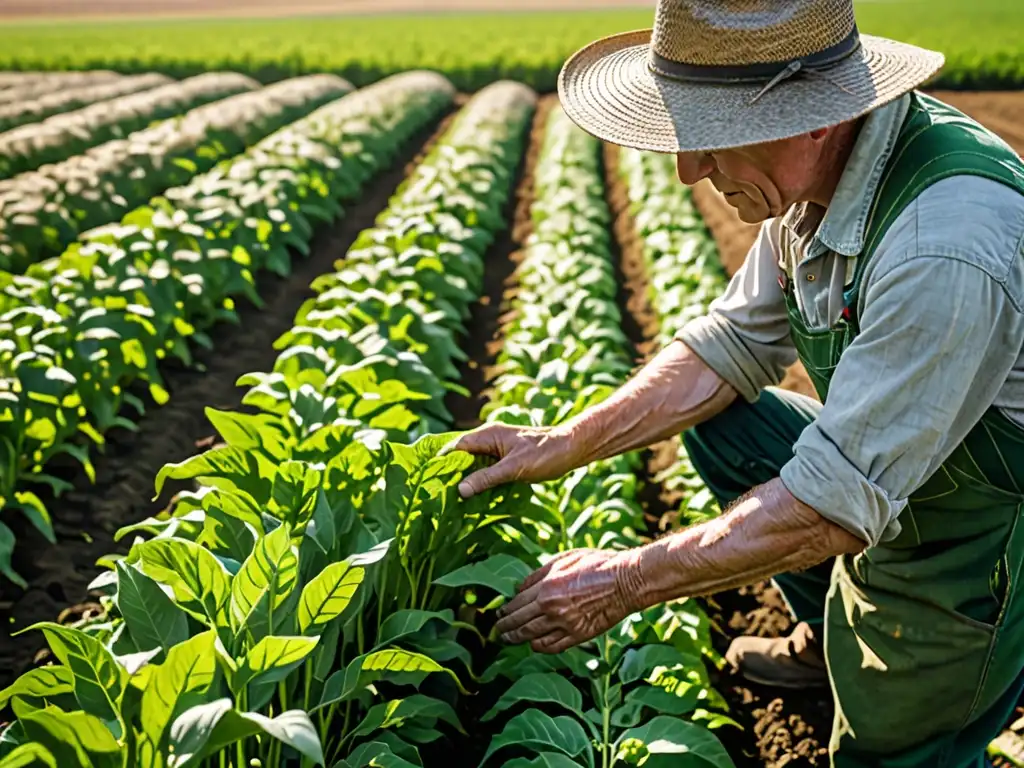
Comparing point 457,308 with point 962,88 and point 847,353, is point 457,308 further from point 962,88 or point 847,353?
point 962,88

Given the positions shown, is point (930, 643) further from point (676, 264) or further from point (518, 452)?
point (676, 264)

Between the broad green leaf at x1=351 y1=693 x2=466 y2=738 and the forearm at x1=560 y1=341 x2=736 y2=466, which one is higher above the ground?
the forearm at x1=560 y1=341 x2=736 y2=466

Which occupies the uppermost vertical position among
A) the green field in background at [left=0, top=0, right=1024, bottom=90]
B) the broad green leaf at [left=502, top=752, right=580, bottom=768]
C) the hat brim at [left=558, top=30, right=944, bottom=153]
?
the hat brim at [left=558, top=30, right=944, bottom=153]

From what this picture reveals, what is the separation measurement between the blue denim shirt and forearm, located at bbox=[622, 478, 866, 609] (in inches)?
2.1

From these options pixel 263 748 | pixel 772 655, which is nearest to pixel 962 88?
pixel 772 655

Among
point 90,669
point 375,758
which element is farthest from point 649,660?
point 90,669

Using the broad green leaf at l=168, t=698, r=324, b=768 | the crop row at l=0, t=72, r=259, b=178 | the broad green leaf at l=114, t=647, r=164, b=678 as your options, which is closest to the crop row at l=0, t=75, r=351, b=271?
the crop row at l=0, t=72, r=259, b=178

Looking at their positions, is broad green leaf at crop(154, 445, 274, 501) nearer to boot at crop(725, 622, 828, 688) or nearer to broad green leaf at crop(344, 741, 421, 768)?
broad green leaf at crop(344, 741, 421, 768)

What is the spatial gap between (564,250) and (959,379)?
4750mm

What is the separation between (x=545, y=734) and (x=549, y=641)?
210mm

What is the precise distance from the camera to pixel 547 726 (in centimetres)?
244

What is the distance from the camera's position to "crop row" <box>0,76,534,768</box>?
1.83 m

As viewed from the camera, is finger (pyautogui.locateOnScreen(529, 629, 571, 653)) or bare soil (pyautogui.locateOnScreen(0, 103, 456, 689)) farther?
bare soil (pyautogui.locateOnScreen(0, 103, 456, 689))

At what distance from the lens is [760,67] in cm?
215
